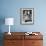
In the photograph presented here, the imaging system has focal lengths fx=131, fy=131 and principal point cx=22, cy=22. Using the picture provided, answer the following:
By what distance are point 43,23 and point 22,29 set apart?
76 centimetres

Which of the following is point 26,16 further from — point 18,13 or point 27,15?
point 18,13

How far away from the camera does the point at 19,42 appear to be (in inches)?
157

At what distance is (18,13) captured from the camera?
452 cm

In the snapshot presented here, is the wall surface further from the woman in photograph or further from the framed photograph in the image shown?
the woman in photograph

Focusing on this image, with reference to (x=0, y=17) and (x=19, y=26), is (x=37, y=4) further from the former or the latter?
(x=0, y=17)

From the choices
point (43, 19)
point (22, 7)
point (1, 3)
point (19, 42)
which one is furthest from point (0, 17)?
point (43, 19)

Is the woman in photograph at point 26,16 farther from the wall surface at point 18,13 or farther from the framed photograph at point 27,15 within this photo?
the wall surface at point 18,13

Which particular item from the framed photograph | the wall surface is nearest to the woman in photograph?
the framed photograph

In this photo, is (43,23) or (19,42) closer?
(19,42)

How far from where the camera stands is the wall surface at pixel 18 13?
14.8 feet

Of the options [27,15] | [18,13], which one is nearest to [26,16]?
[27,15]

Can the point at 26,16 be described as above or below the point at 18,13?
below

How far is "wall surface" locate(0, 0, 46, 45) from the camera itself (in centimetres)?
452

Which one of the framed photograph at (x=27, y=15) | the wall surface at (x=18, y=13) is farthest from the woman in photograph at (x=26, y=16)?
the wall surface at (x=18, y=13)
